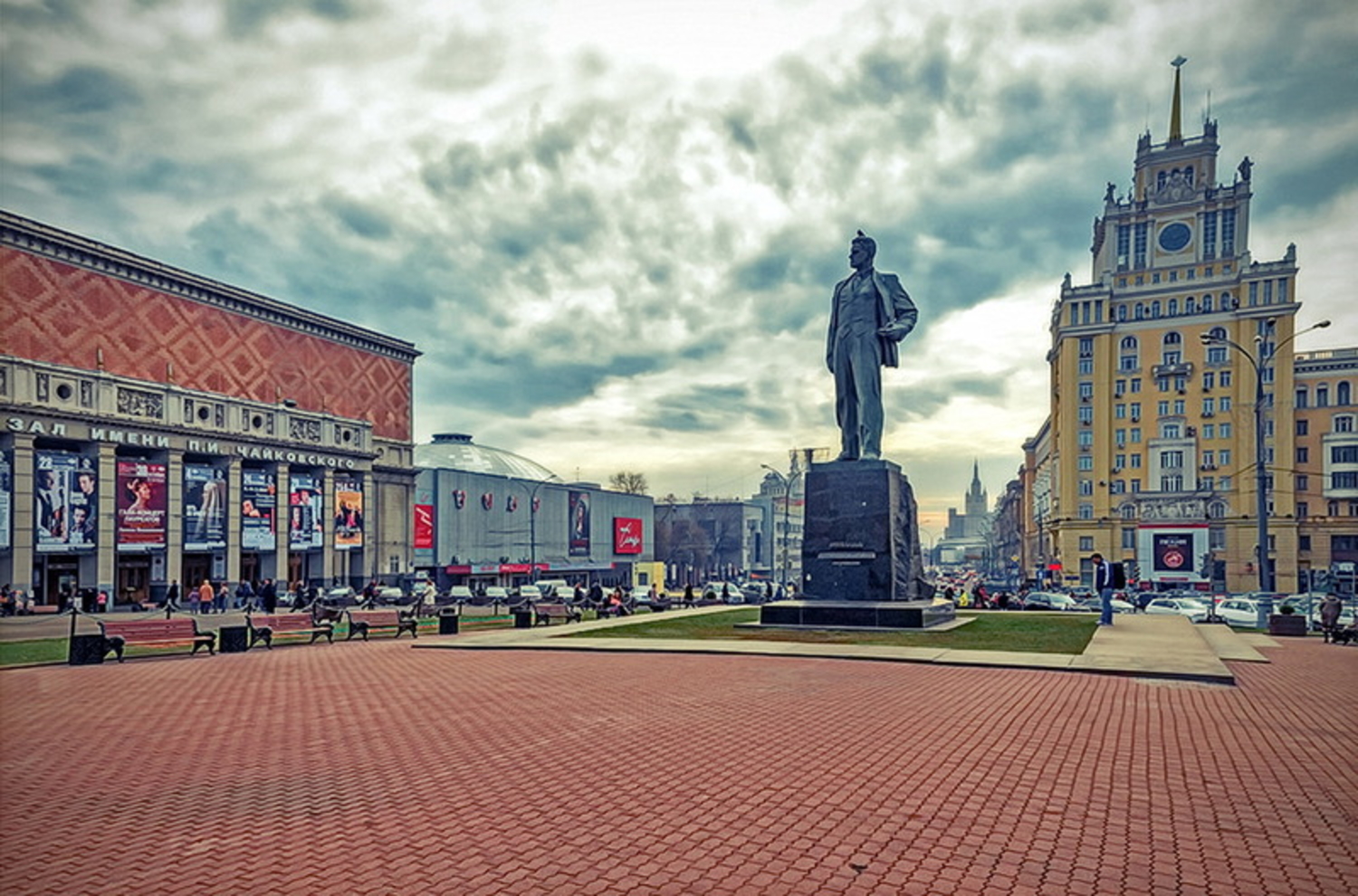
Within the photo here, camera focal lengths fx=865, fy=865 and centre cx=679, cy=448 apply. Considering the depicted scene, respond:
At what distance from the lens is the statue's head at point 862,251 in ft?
75.4

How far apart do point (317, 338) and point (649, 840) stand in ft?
221

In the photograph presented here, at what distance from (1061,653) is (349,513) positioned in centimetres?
5803

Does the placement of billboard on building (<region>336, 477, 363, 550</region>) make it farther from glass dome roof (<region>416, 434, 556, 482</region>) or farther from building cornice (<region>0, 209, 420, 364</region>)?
glass dome roof (<region>416, 434, 556, 482</region>)

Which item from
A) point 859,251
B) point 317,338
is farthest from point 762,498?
point 859,251

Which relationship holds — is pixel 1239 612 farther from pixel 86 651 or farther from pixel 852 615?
pixel 86 651

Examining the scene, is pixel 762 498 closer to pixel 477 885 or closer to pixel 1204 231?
pixel 1204 231

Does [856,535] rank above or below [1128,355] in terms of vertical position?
below

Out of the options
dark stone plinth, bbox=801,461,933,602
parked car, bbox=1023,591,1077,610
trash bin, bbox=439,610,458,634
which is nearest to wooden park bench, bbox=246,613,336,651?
trash bin, bbox=439,610,458,634

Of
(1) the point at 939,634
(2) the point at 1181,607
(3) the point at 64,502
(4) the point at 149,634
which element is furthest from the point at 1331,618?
(3) the point at 64,502

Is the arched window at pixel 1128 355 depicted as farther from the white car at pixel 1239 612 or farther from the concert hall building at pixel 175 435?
the concert hall building at pixel 175 435

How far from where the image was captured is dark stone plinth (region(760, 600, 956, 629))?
19.5 meters

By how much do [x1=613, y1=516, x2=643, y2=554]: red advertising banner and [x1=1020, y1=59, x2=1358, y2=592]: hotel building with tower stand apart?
43.6 meters

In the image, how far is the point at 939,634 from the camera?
1867 cm

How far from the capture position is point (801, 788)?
7172mm
